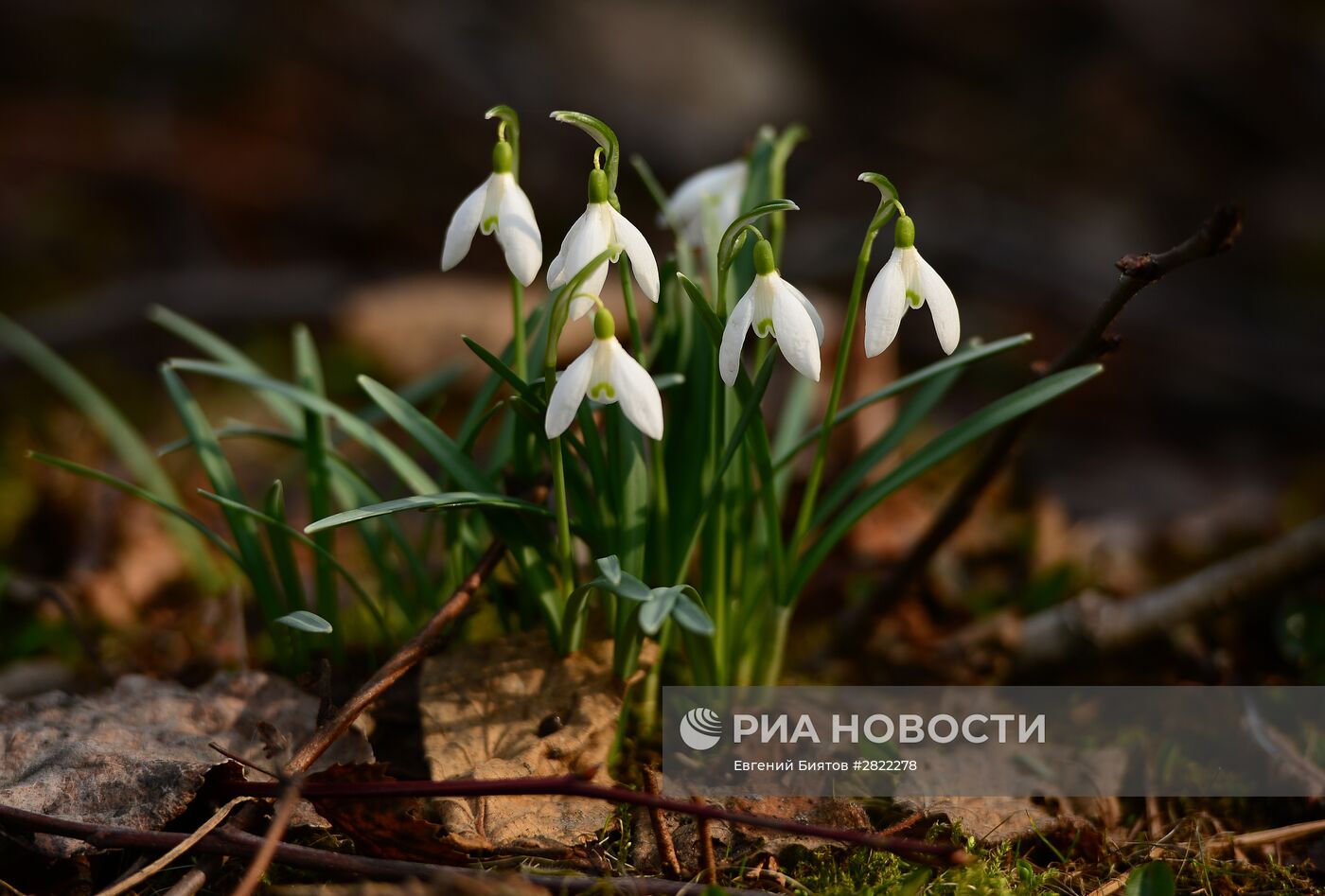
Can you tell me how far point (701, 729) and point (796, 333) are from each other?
0.63m

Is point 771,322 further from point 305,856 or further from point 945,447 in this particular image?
point 305,856

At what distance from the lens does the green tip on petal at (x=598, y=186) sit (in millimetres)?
1133

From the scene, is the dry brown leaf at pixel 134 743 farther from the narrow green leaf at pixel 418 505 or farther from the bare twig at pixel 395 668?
the narrow green leaf at pixel 418 505

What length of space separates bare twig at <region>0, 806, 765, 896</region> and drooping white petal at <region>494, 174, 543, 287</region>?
0.66 meters

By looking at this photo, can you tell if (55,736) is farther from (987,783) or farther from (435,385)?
(987,783)

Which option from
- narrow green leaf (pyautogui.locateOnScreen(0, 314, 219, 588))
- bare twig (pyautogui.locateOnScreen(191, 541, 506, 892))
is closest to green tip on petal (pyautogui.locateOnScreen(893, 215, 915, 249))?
bare twig (pyautogui.locateOnScreen(191, 541, 506, 892))

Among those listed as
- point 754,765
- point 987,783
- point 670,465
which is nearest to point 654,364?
point 670,465

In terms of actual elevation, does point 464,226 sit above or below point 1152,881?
above

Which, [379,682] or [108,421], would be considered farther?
[108,421]

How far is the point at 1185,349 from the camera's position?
11.5ft

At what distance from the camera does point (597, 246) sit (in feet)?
3.72

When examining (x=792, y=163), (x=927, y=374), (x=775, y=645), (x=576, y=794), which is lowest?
(x=576, y=794)

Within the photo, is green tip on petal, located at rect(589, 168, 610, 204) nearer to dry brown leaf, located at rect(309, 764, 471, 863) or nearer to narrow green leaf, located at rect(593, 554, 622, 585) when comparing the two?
narrow green leaf, located at rect(593, 554, 622, 585)

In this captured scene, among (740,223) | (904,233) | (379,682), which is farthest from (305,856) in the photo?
(904,233)
